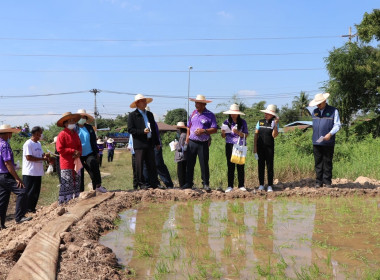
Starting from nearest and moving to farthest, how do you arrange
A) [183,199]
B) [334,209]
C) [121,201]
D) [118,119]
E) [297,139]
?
[334,209]
[121,201]
[183,199]
[297,139]
[118,119]

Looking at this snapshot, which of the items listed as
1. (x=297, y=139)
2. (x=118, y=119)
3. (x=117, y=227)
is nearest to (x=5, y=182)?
(x=117, y=227)

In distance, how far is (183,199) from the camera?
6512 mm

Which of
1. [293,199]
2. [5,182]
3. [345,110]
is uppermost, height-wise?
[345,110]

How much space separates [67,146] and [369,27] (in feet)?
51.6

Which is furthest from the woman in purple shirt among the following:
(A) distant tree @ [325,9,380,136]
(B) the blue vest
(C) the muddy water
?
(A) distant tree @ [325,9,380,136]

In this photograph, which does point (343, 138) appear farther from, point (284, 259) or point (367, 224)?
point (284, 259)

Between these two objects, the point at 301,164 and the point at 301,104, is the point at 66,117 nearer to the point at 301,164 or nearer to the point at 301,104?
the point at 301,164

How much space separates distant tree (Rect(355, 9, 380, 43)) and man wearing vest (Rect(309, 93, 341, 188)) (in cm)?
1207

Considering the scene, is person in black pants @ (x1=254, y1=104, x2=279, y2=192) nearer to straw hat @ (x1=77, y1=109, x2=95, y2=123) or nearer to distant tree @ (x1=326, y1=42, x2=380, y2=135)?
straw hat @ (x1=77, y1=109, x2=95, y2=123)

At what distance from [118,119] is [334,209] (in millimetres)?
84051

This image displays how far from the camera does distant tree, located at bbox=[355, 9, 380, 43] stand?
17188 millimetres

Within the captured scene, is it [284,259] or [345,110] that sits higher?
[345,110]

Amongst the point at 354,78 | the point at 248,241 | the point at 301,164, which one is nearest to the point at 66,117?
the point at 248,241

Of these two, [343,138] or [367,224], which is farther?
[343,138]
